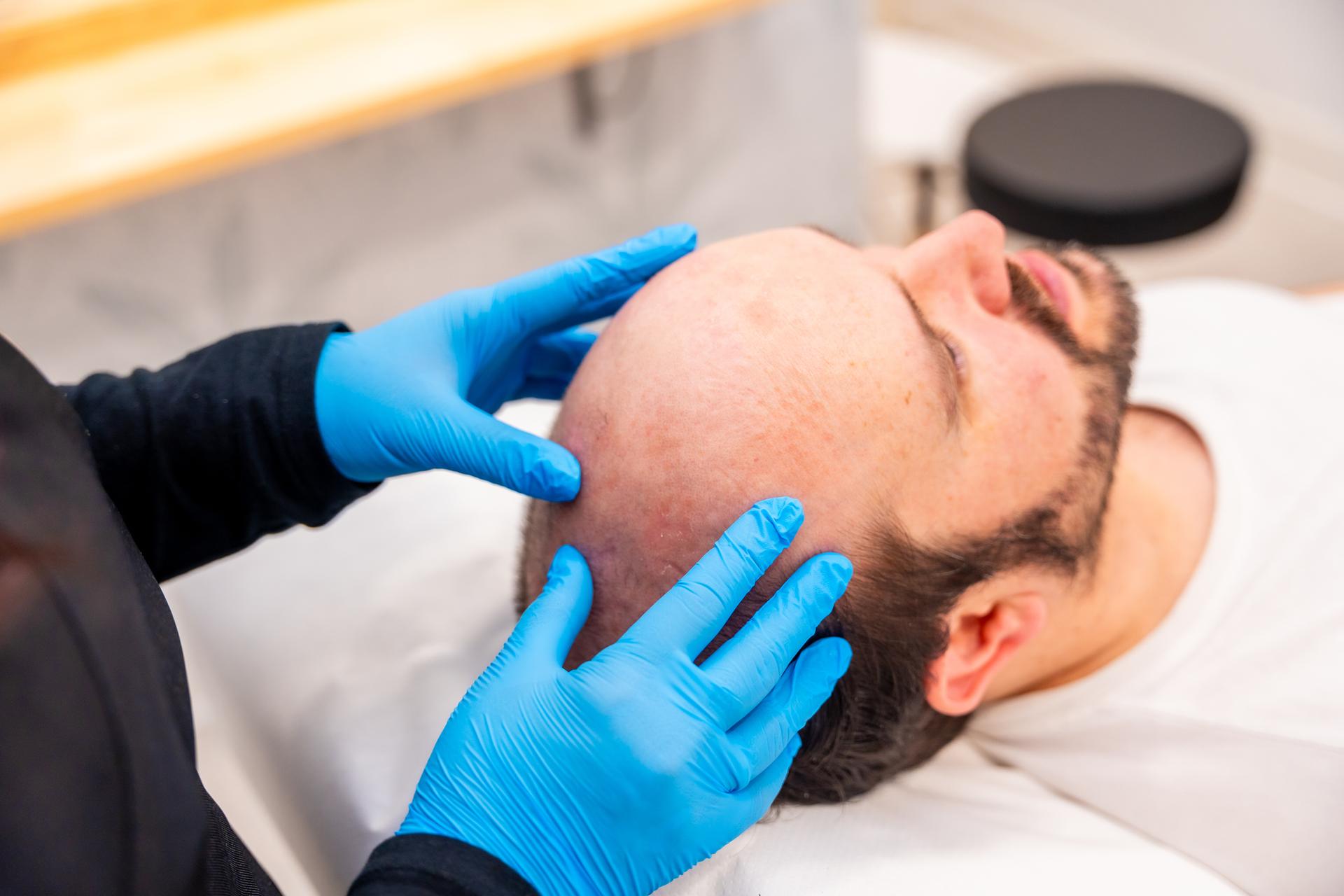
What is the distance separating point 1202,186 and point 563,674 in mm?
1540

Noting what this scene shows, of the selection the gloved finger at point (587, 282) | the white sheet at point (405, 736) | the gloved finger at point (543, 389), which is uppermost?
the gloved finger at point (587, 282)

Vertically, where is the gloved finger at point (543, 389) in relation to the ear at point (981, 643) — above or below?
above

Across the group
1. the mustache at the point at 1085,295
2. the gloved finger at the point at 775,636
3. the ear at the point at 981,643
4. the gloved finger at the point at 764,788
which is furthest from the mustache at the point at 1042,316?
the gloved finger at the point at 764,788

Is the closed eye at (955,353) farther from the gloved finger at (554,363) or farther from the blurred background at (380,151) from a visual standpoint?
the blurred background at (380,151)

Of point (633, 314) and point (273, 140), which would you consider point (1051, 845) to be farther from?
point (273, 140)

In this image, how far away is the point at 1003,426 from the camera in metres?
0.92

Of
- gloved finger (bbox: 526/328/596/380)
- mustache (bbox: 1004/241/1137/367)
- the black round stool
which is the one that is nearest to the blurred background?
the black round stool

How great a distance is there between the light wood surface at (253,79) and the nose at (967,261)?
95 cm

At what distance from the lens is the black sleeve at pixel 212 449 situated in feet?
3.29

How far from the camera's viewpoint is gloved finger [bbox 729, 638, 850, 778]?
31.8 inches

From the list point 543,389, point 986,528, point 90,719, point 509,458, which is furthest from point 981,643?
point 90,719

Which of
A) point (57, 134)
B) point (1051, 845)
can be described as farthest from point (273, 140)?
point (1051, 845)

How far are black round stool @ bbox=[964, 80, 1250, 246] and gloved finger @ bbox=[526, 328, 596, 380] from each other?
3.36 feet

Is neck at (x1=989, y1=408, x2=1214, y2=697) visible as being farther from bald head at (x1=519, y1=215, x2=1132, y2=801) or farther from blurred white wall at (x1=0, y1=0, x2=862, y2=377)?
blurred white wall at (x1=0, y1=0, x2=862, y2=377)
